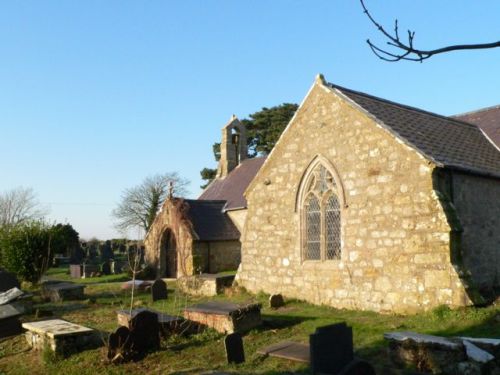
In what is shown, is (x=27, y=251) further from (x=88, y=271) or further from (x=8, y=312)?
(x=8, y=312)

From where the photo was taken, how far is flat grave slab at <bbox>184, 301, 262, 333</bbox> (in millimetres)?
10477

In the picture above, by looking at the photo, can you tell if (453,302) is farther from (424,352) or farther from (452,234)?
(424,352)

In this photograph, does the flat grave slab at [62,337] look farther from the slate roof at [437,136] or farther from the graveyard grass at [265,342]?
the slate roof at [437,136]

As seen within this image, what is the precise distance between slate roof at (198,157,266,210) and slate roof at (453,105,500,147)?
12.4m

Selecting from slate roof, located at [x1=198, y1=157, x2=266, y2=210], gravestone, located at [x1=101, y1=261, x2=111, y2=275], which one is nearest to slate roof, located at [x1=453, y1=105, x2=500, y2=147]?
slate roof, located at [x1=198, y1=157, x2=266, y2=210]

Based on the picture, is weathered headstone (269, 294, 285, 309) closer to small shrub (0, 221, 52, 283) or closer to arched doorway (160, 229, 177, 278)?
small shrub (0, 221, 52, 283)

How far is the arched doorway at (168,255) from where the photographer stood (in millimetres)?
25922

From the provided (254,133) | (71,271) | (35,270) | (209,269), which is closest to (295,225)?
(209,269)

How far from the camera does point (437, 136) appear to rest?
45.4ft

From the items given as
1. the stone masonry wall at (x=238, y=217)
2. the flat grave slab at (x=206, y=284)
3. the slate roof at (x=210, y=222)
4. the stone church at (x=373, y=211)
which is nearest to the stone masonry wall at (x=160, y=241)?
the slate roof at (x=210, y=222)

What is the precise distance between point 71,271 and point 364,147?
922 inches

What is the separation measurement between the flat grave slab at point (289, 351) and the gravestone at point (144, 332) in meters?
2.17

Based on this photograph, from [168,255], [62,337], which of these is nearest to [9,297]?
[62,337]

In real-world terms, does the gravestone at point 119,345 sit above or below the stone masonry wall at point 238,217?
below
